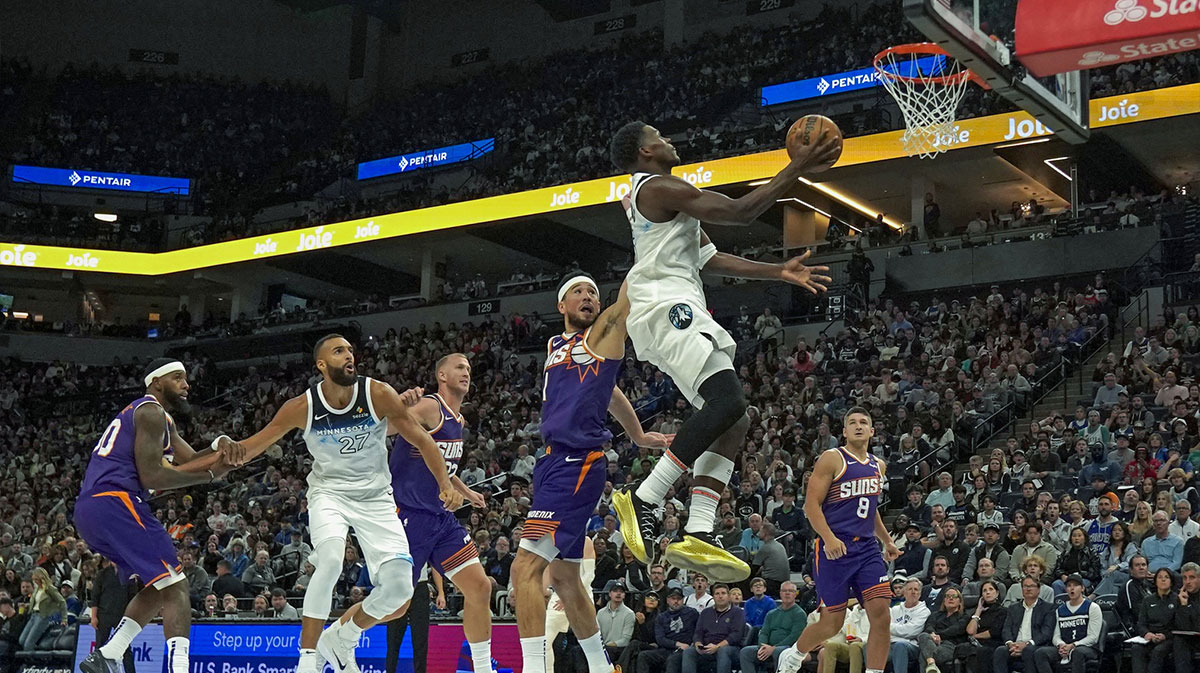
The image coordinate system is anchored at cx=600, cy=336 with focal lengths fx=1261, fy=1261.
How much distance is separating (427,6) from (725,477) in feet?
133

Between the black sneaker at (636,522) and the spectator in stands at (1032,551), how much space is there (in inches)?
307

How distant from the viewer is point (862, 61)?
106ft

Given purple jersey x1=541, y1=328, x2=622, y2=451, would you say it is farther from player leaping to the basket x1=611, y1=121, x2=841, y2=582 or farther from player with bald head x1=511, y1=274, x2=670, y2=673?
player leaping to the basket x1=611, y1=121, x2=841, y2=582

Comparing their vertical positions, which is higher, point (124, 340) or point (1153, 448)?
point (124, 340)

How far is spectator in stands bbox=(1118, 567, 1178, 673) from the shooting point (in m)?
11.1

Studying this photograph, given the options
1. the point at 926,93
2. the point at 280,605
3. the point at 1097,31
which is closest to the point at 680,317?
the point at 1097,31

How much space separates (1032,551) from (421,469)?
729 cm

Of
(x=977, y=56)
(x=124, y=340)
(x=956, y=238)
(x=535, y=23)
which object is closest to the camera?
(x=977, y=56)

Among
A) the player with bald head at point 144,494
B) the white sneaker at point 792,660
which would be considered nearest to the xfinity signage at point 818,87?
the white sneaker at point 792,660

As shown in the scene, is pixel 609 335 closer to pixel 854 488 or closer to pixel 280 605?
pixel 854 488

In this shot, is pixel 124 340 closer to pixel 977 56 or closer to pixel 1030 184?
pixel 1030 184

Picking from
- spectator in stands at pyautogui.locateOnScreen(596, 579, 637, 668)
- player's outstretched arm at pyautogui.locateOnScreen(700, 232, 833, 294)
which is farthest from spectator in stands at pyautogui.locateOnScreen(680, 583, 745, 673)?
player's outstretched arm at pyautogui.locateOnScreen(700, 232, 833, 294)

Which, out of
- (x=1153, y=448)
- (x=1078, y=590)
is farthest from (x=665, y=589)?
(x=1153, y=448)

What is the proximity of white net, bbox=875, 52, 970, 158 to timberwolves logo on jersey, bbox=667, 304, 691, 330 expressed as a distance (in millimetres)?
5774
